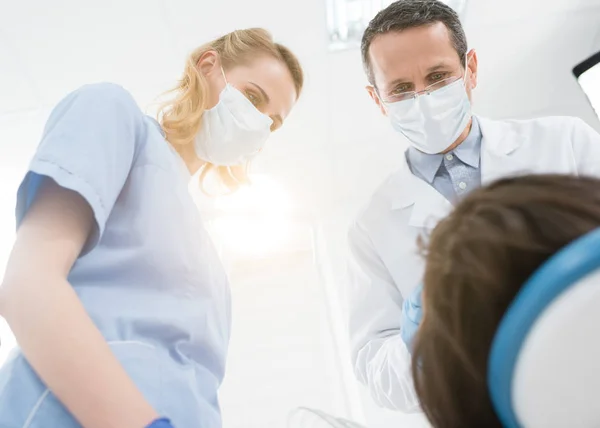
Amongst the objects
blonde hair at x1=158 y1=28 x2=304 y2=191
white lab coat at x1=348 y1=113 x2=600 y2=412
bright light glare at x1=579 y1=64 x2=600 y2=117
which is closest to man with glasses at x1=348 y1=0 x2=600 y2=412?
white lab coat at x1=348 y1=113 x2=600 y2=412

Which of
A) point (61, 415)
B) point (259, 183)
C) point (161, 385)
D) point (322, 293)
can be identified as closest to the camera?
point (61, 415)

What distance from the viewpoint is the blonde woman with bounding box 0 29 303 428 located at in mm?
589

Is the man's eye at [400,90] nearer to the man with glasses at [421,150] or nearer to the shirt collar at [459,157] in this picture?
the man with glasses at [421,150]

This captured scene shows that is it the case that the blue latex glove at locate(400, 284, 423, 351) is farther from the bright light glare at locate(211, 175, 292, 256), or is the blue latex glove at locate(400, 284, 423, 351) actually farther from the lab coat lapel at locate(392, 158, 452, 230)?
the bright light glare at locate(211, 175, 292, 256)

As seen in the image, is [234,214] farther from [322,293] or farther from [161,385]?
[161,385]

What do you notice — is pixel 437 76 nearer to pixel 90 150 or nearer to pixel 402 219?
pixel 402 219

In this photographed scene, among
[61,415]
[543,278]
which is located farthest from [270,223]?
[543,278]

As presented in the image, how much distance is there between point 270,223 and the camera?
3.44 meters

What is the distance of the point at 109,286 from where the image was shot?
787 millimetres

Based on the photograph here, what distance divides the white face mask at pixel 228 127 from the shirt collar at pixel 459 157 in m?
0.53

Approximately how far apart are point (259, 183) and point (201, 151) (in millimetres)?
1837

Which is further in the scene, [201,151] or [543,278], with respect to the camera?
[201,151]

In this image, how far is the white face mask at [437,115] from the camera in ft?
4.78

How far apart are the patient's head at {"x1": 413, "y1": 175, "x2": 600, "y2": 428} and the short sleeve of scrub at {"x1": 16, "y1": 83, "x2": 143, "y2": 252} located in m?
0.51
